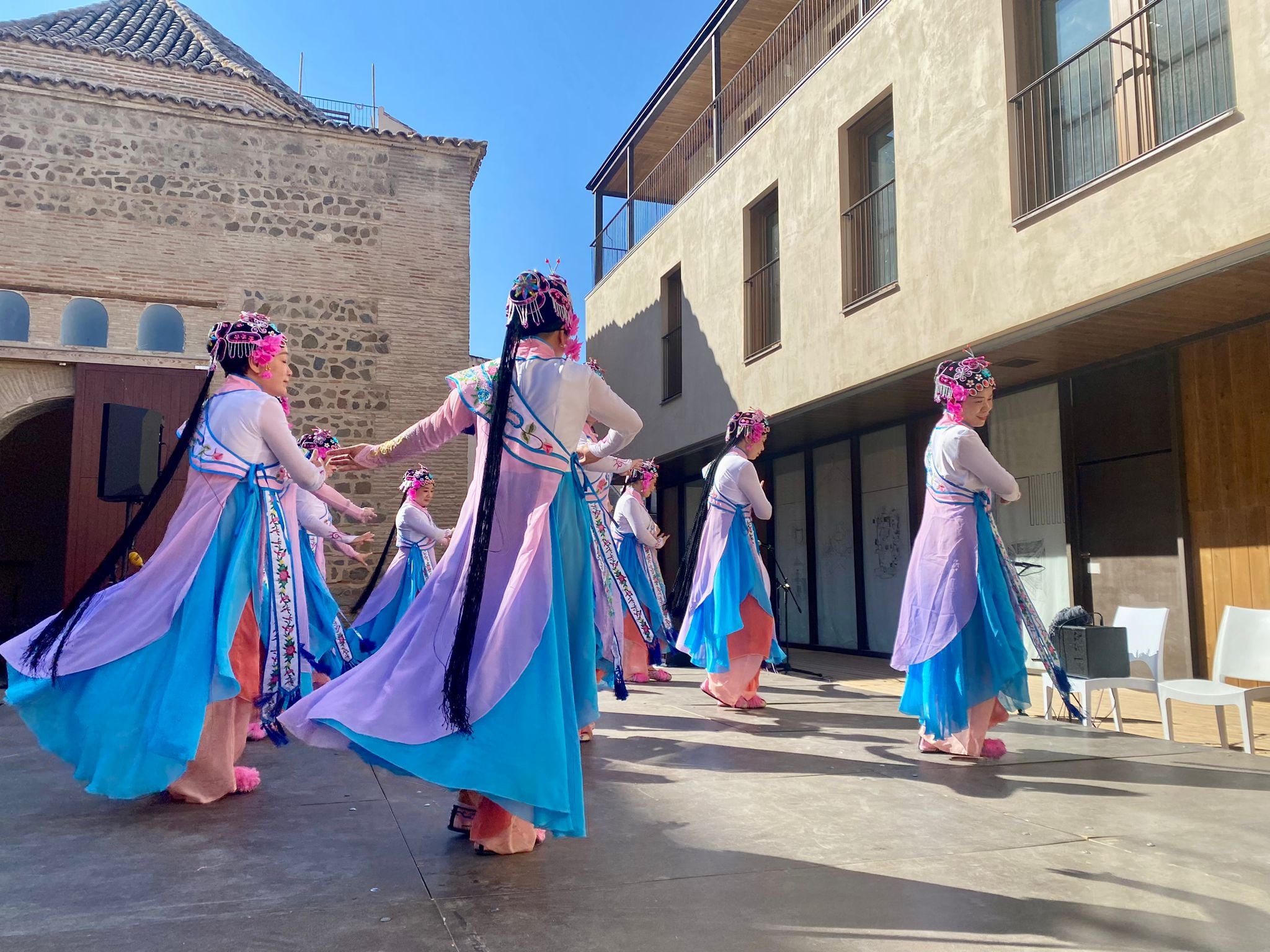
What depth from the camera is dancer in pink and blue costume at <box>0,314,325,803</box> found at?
357 centimetres

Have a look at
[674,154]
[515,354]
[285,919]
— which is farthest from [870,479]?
[285,919]

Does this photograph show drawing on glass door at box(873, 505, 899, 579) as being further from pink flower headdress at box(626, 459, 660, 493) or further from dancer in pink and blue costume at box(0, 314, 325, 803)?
dancer in pink and blue costume at box(0, 314, 325, 803)

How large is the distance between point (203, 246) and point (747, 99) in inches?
313

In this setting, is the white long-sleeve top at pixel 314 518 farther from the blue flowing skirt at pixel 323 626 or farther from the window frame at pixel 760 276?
the window frame at pixel 760 276

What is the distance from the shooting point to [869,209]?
379 inches

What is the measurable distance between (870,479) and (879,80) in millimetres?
4412

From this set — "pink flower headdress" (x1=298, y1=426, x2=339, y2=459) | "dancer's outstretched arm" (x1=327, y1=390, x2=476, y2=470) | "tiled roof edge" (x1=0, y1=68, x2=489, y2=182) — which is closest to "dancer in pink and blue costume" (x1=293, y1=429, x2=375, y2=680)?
"dancer's outstretched arm" (x1=327, y1=390, x2=476, y2=470)

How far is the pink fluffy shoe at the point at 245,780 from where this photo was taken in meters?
3.96

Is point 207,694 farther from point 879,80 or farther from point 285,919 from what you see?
point 879,80

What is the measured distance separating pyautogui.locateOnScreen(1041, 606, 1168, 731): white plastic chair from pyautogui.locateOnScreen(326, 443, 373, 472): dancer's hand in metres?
4.00

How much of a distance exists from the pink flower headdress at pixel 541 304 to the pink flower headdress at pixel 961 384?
2.20m

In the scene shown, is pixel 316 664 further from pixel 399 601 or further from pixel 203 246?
pixel 203 246

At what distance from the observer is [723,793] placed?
391 cm

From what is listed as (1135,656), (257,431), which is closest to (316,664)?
(257,431)
